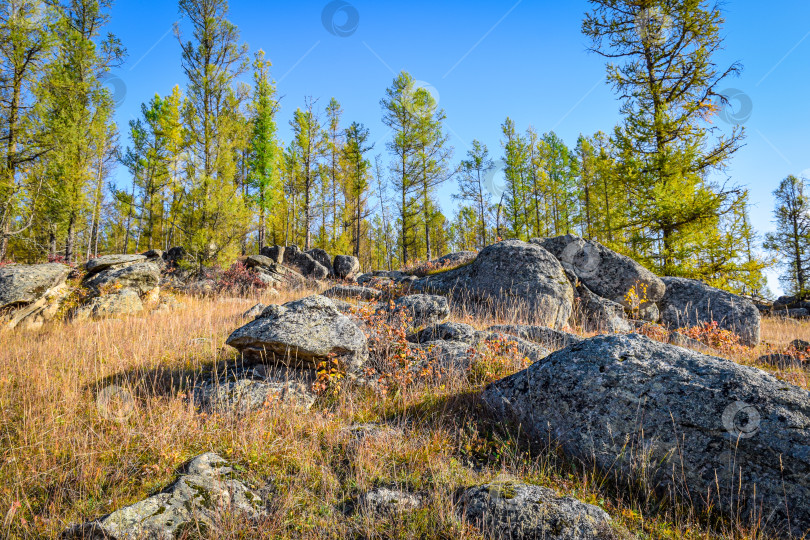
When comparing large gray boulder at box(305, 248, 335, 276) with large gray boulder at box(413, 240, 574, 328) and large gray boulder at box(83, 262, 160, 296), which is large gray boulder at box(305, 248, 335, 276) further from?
large gray boulder at box(413, 240, 574, 328)

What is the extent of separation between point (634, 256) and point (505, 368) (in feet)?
34.2

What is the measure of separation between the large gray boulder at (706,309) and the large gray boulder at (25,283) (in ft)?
48.4

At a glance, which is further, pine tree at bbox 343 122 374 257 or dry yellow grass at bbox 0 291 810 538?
pine tree at bbox 343 122 374 257

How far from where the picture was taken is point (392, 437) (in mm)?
3000

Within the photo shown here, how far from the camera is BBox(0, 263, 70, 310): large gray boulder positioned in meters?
7.35
